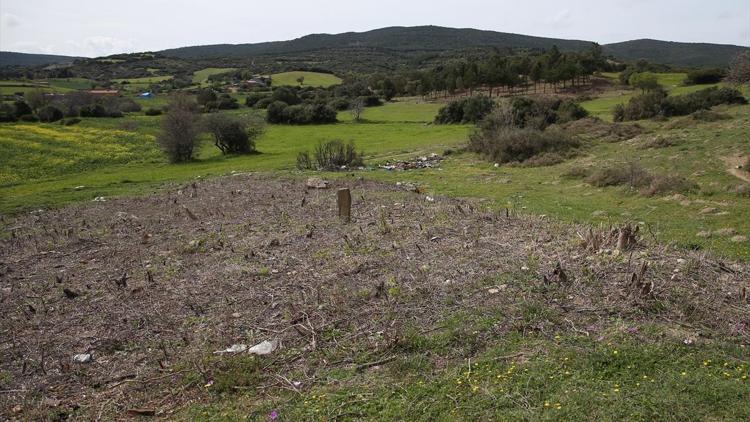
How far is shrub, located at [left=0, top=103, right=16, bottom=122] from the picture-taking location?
56844mm

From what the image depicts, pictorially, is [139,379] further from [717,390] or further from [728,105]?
[728,105]

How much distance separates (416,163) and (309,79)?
94116 mm

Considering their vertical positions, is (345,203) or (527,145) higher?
(527,145)

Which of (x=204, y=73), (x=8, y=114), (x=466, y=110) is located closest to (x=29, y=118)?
(x=8, y=114)

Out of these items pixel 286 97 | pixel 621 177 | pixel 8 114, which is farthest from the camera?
pixel 286 97

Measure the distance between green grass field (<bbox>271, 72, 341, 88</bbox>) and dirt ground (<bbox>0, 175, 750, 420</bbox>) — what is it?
102 metres

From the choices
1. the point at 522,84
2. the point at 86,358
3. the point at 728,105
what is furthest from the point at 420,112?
the point at 86,358

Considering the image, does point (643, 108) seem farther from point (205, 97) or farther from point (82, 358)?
point (205, 97)

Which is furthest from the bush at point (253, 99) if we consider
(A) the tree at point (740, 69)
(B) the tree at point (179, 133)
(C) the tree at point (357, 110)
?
(A) the tree at point (740, 69)

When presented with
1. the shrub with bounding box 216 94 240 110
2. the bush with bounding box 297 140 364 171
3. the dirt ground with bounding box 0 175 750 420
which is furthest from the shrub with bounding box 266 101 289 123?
the dirt ground with bounding box 0 175 750 420

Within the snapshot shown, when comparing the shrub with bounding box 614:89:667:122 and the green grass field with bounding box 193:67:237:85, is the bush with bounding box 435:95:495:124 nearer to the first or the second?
the shrub with bounding box 614:89:667:122

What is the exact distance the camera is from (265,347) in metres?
6.59

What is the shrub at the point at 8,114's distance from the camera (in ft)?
186

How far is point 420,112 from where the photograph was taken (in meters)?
69.2
